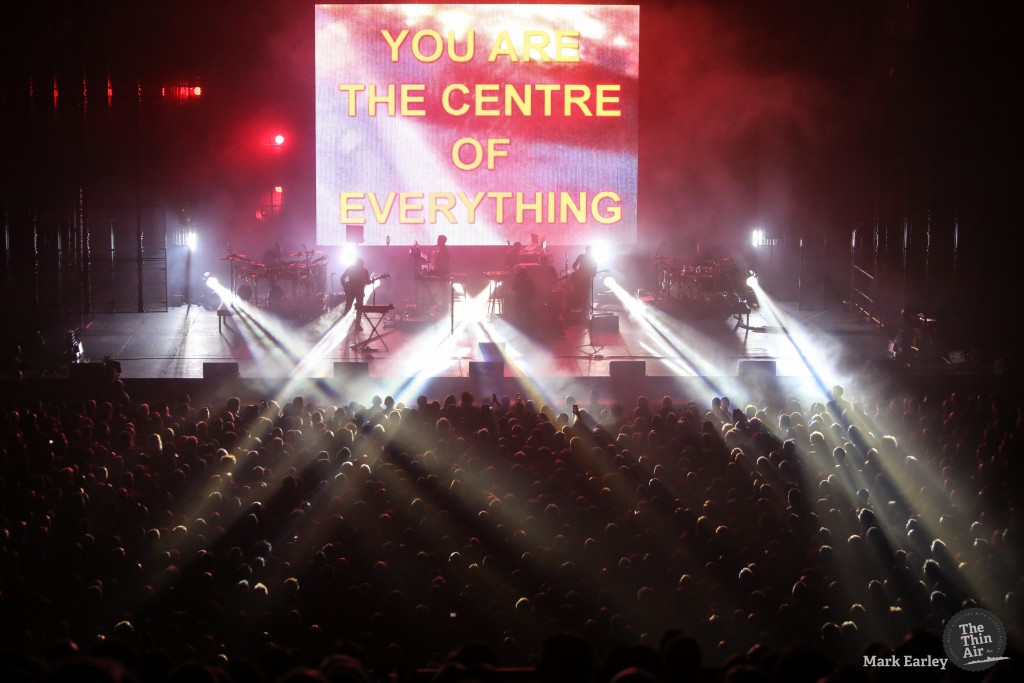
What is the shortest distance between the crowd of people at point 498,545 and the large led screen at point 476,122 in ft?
27.7

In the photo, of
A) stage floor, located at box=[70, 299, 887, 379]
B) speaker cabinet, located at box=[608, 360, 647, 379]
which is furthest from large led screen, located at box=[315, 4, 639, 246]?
speaker cabinet, located at box=[608, 360, 647, 379]

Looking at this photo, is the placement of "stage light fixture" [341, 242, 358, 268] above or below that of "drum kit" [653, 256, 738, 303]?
above

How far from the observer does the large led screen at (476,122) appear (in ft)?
48.5

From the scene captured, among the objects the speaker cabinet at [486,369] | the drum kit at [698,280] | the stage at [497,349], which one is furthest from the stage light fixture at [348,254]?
the speaker cabinet at [486,369]

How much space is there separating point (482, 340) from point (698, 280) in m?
3.76

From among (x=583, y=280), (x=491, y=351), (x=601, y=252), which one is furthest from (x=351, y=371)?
(x=601, y=252)

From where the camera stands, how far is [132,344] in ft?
40.1

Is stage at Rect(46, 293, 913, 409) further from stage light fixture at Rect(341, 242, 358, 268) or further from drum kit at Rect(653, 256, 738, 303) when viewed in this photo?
stage light fixture at Rect(341, 242, 358, 268)

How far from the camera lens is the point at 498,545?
186 inches

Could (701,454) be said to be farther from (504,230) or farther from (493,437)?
(504,230)

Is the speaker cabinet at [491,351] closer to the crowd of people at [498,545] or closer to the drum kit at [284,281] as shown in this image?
the crowd of people at [498,545]
